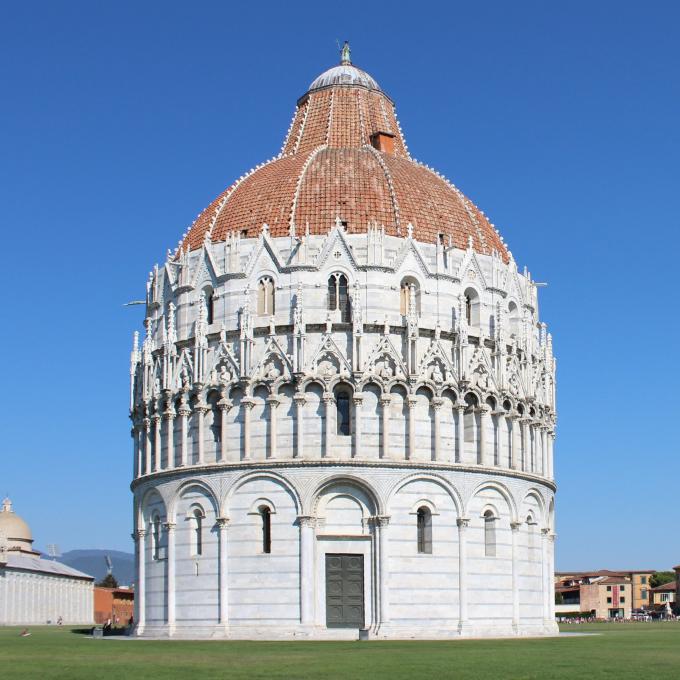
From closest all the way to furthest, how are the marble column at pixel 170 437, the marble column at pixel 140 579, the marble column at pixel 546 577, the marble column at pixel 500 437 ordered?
the marble column at pixel 500 437, the marble column at pixel 170 437, the marble column at pixel 140 579, the marble column at pixel 546 577

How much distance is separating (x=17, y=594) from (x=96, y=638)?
158ft

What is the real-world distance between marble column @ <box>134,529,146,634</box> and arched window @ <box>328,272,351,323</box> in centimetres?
1409

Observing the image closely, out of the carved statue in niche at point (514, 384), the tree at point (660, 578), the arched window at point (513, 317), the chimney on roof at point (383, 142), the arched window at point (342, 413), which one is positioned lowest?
the tree at point (660, 578)

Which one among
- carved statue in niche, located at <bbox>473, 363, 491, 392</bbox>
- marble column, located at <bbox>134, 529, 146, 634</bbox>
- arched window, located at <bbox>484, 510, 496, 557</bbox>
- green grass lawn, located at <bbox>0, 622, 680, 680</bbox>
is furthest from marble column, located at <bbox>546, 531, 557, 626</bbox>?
marble column, located at <bbox>134, 529, 146, 634</bbox>

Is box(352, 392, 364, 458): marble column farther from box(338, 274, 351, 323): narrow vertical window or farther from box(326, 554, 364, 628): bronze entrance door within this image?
box(326, 554, 364, 628): bronze entrance door

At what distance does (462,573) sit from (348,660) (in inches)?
742

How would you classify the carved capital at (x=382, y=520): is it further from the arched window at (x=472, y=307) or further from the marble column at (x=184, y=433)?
the arched window at (x=472, y=307)

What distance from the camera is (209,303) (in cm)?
5834

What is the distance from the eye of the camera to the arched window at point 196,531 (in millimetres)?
55062

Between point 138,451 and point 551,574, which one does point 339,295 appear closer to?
point 138,451

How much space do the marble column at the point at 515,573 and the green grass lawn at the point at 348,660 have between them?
613 centimetres

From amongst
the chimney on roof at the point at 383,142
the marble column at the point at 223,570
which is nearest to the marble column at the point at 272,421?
the marble column at the point at 223,570

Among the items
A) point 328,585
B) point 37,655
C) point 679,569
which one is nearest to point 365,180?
point 328,585

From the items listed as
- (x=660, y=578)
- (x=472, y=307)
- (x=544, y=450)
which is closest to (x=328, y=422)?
(x=472, y=307)
